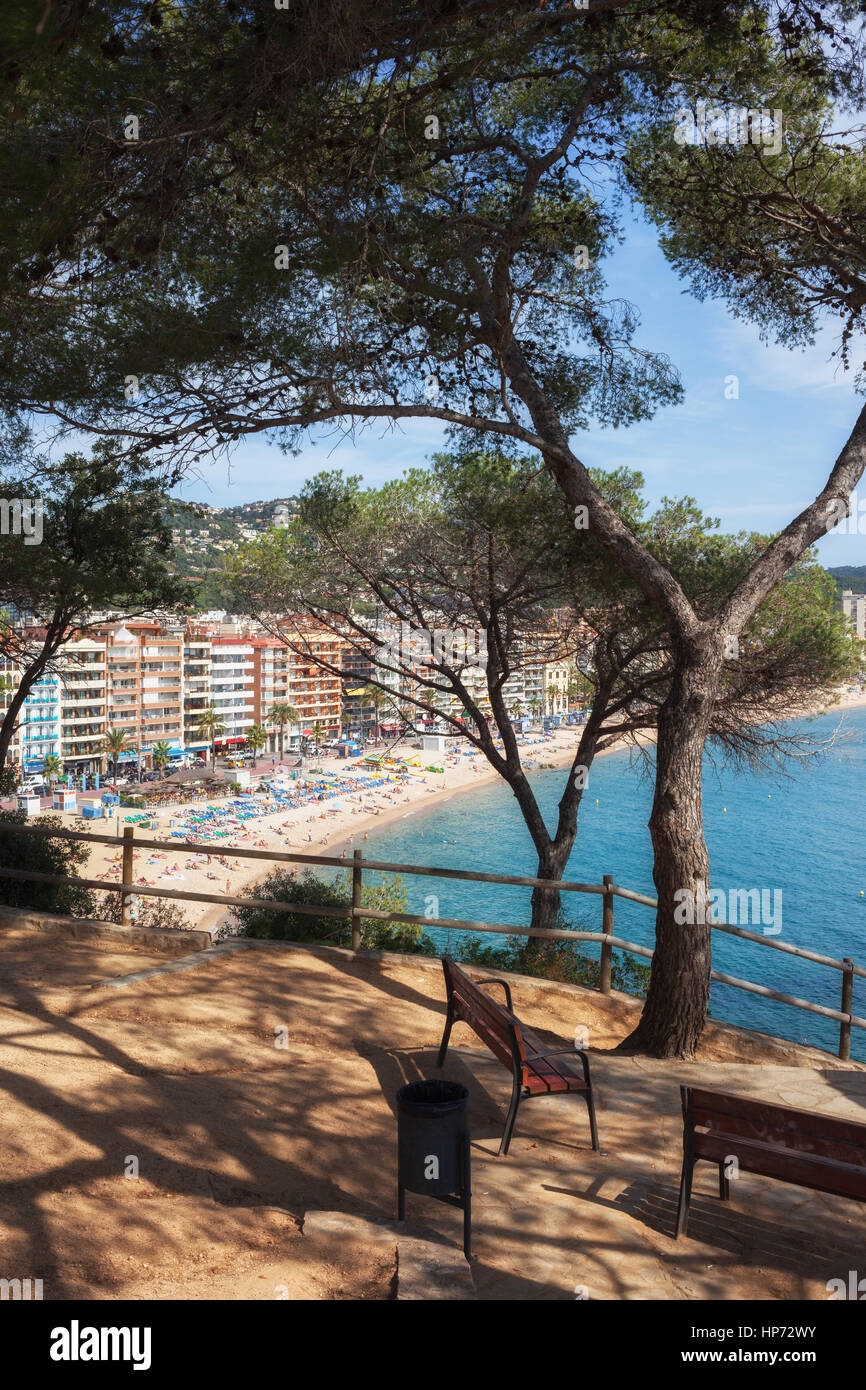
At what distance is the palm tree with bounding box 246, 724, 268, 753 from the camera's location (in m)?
78.4

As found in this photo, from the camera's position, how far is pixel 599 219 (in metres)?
8.69

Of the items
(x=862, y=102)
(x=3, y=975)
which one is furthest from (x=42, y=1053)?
(x=862, y=102)

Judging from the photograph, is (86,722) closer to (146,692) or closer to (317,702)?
(146,692)

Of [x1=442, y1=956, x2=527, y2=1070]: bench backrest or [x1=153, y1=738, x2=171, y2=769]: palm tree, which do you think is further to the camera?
[x1=153, y1=738, x2=171, y2=769]: palm tree

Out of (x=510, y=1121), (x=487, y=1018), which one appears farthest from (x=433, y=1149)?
(x=487, y=1018)

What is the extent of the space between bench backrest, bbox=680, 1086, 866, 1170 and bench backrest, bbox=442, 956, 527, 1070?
790 millimetres

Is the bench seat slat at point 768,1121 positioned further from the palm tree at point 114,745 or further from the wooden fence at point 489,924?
the palm tree at point 114,745

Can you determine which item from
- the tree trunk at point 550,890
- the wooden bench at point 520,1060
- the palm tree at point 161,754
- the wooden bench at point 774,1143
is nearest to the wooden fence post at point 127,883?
the wooden bench at point 520,1060

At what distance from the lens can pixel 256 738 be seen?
7844cm

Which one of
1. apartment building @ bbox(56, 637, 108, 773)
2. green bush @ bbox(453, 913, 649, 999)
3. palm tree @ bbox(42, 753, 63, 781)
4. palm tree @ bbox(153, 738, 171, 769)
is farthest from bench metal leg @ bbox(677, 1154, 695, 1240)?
palm tree @ bbox(153, 738, 171, 769)

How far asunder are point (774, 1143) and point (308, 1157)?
194 cm

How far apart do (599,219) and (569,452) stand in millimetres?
3151

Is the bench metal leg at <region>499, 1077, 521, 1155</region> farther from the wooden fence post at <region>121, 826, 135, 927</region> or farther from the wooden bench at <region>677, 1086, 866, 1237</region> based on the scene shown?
the wooden fence post at <region>121, 826, 135, 927</region>

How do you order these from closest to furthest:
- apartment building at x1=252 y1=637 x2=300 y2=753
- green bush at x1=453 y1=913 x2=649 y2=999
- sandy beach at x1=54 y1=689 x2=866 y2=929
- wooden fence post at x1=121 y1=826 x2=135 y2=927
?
wooden fence post at x1=121 y1=826 x2=135 y2=927 → green bush at x1=453 y1=913 x2=649 y2=999 → sandy beach at x1=54 y1=689 x2=866 y2=929 → apartment building at x1=252 y1=637 x2=300 y2=753
